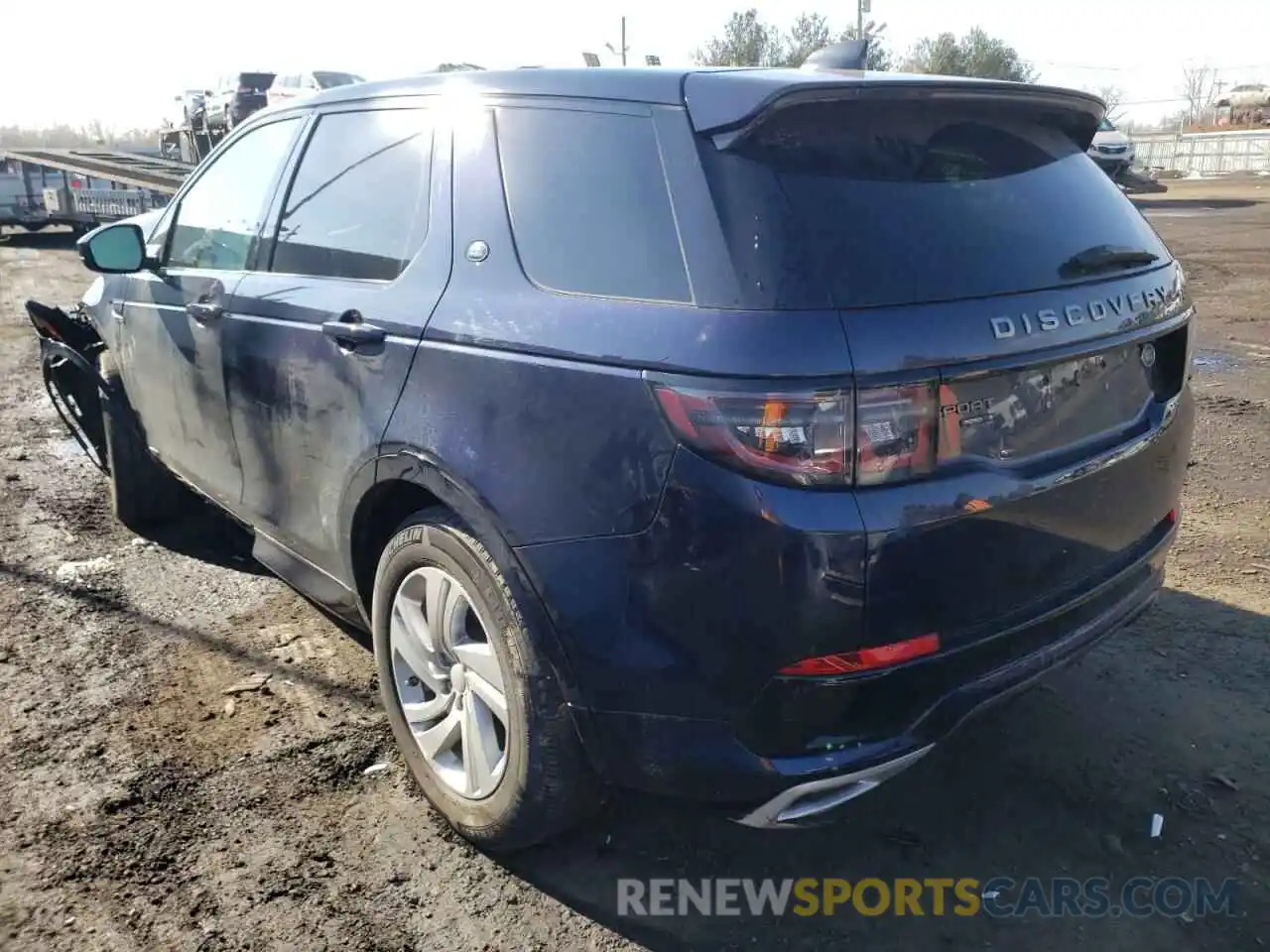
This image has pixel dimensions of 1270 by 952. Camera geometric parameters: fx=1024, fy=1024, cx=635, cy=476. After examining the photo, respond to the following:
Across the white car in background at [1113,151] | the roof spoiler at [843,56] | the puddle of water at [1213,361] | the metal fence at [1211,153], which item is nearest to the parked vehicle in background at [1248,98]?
the metal fence at [1211,153]

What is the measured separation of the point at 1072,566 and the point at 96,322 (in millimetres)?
4362

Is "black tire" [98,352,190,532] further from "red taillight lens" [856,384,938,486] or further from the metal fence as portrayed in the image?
the metal fence

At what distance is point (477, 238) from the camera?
8.43 feet

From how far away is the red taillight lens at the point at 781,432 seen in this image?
1943 mm

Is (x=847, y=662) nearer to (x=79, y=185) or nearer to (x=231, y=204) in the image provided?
(x=231, y=204)

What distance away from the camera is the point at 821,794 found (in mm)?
2152

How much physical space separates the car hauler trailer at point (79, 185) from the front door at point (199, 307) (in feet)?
21.4

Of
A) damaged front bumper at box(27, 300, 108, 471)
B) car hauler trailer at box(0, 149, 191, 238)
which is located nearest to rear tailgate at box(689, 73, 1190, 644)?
damaged front bumper at box(27, 300, 108, 471)

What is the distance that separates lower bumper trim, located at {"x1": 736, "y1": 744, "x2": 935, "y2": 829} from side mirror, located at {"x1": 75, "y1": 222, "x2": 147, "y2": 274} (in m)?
3.26

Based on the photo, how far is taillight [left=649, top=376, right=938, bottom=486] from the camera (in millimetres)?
1945

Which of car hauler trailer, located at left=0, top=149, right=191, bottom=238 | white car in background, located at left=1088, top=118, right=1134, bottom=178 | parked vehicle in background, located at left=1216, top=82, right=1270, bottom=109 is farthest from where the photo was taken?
parked vehicle in background, located at left=1216, top=82, right=1270, bottom=109

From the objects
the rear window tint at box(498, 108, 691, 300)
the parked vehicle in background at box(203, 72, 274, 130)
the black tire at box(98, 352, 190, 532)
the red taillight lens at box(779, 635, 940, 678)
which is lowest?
the black tire at box(98, 352, 190, 532)

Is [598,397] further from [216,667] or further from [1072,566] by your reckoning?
[216,667]

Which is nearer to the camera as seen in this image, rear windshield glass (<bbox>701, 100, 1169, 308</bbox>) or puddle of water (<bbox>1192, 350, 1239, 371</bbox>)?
rear windshield glass (<bbox>701, 100, 1169, 308</bbox>)
